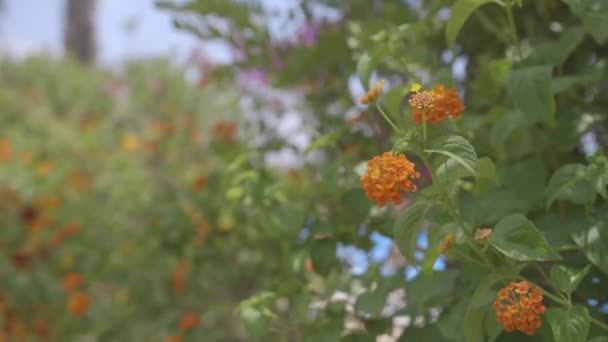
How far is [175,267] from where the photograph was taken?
2.78 metres

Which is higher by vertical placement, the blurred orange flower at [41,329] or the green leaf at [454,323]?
the blurred orange flower at [41,329]

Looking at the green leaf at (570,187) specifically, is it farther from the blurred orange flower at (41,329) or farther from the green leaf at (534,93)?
the blurred orange flower at (41,329)

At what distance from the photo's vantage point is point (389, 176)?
88 cm

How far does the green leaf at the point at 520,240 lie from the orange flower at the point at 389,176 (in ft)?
0.40

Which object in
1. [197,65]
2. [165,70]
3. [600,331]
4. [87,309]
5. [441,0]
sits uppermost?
[165,70]

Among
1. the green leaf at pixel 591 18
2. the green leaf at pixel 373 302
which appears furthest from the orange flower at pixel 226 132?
the green leaf at pixel 591 18

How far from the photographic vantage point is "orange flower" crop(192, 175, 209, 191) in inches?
109

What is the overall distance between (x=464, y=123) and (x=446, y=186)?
34 centimetres

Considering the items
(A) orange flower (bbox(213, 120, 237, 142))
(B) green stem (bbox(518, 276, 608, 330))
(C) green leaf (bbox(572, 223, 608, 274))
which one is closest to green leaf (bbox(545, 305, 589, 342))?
(B) green stem (bbox(518, 276, 608, 330))

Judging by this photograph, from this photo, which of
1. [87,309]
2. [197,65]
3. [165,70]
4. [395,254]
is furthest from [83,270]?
[165,70]

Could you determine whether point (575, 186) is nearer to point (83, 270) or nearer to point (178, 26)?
point (178, 26)

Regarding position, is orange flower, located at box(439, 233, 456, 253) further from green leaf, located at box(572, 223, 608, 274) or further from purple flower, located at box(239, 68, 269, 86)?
purple flower, located at box(239, 68, 269, 86)

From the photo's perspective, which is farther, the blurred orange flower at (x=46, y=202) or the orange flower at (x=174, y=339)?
the blurred orange flower at (x=46, y=202)

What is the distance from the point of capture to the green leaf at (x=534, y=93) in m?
1.09
